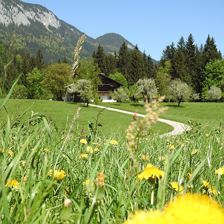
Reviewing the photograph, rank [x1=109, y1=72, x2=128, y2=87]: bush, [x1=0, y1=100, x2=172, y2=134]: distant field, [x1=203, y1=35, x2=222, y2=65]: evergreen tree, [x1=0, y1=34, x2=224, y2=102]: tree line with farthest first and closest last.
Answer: [x1=109, y1=72, x2=128, y2=87]: bush
[x1=203, y1=35, x2=222, y2=65]: evergreen tree
[x1=0, y1=34, x2=224, y2=102]: tree line
[x1=0, y1=100, x2=172, y2=134]: distant field

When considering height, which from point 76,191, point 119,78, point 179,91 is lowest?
point 76,191

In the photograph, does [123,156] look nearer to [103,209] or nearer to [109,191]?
[109,191]

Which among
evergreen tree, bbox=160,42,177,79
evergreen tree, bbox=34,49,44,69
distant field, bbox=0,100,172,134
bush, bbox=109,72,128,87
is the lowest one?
distant field, bbox=0,100,172,134

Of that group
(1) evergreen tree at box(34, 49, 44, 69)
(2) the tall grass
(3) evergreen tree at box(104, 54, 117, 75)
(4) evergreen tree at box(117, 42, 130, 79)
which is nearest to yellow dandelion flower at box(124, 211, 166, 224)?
(2) the tall grass

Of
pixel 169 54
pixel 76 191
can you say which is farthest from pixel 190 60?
pixel 76 191

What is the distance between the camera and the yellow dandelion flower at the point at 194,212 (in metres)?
0.40

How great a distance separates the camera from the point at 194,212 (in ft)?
1.37

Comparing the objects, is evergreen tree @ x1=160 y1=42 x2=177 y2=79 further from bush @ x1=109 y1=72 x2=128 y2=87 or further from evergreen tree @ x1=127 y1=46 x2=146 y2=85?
bush @ x1=109 y1=72 x2=128 y2=87

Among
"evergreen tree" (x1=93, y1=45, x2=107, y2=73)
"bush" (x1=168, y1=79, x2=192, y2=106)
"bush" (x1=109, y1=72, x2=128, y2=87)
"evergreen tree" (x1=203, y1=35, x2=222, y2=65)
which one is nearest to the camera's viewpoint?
"bush" (x1=168, y1=79, x2=192, y2=106)

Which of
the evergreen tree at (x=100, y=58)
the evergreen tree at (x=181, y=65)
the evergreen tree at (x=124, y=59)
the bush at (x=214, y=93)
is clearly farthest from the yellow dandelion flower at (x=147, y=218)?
the evergreen tree at (x=100, y=58)

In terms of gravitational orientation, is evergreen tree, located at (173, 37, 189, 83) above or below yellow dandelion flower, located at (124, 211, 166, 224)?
above

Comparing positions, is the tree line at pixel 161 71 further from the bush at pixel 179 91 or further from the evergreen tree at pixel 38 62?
the bush at pixel 179 91

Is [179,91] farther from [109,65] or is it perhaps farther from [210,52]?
[109,65]

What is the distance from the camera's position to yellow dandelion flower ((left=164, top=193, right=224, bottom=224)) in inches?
15.7
